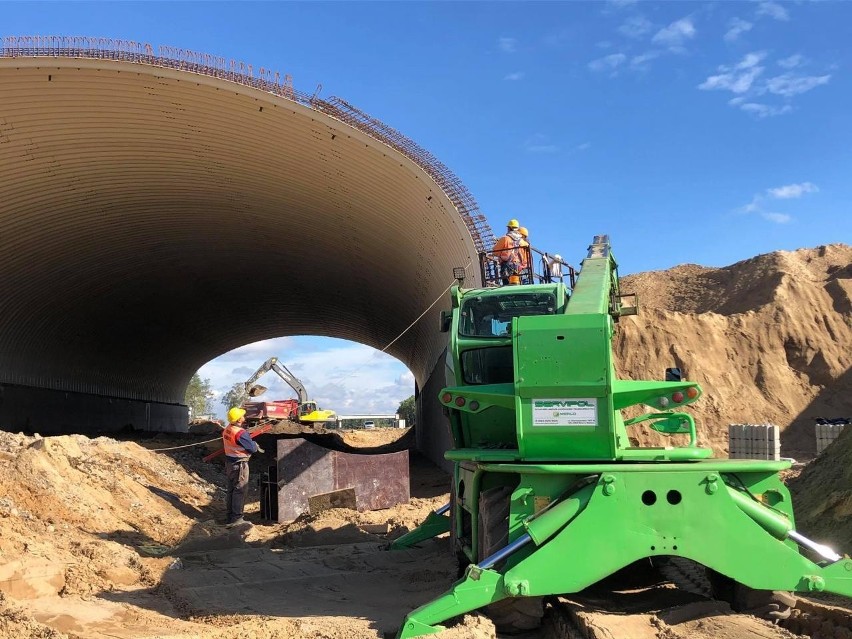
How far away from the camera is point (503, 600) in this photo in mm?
4906

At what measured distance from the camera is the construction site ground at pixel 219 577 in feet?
16.8

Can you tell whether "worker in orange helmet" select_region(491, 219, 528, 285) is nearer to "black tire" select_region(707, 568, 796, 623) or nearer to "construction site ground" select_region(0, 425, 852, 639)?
"construction site ground" select_region(0, 425, 852, 639)

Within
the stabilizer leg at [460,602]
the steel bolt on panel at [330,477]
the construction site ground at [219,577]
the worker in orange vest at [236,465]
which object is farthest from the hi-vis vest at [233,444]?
the stabilizer leg at [460,602]

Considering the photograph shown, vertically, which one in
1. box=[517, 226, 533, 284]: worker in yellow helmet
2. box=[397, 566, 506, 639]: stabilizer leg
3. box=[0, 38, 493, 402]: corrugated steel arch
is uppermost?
box=[0, 38, 493, 402]: corrugated steel arch

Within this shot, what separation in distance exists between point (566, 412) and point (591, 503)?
1.99 feet

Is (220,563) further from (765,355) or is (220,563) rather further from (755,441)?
(765,355)

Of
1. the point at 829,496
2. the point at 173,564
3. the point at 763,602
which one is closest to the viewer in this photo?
the point at 763,602

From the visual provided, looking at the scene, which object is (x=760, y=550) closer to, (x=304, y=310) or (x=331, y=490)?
(x=331, y=490)

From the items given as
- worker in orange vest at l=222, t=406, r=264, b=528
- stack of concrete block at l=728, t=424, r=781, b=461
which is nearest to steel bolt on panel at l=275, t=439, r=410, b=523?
worker in orange vest at l=222, t=406, r=264, b=528

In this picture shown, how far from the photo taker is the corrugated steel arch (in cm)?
1420

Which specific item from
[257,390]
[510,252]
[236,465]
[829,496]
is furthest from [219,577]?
[257,390]

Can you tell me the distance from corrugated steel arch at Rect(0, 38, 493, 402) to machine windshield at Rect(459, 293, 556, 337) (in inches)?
350

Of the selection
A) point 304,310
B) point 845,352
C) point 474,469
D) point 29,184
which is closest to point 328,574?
point 474,469

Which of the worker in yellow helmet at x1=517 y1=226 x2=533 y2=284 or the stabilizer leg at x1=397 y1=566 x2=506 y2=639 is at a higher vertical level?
the worker in yellow helmet at x1=517 y1=226 x2=533 y2=284
